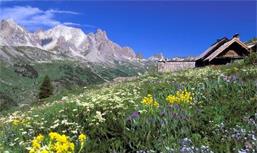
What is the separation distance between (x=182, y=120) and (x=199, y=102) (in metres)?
1.57

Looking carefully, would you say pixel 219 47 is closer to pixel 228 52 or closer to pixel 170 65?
pixel 228 52

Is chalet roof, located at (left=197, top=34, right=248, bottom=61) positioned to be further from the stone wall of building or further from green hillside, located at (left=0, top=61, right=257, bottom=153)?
green hillside, located at (left=0, top=61, right=257, bottom=153)

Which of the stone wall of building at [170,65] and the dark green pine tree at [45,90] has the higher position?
the stone wall of building at [170,65]

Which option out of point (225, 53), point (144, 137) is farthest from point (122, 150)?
point (225, 53)

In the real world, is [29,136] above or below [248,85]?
below

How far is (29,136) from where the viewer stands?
1021cm

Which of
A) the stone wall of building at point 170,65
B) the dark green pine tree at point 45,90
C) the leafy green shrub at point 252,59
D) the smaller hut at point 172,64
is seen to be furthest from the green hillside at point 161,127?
the dark green pine tree at point 45,90

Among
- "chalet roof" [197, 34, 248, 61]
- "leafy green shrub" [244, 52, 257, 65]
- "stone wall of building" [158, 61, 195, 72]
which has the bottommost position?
"leafy green shrub" [244, 52, 257, 65]

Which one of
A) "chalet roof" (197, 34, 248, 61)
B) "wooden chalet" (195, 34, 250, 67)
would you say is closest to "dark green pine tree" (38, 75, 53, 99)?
"chalet roof" (197, 34, 248, 61)

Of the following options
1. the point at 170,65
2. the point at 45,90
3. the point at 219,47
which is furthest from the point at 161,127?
the point at 45,90

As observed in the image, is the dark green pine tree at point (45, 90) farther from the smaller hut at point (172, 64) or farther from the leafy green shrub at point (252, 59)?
the leafy green shrub at point (252, 59)

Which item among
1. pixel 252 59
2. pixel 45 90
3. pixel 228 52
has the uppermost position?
pixel 228 52

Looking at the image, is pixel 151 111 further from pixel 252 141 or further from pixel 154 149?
pixel 252 141

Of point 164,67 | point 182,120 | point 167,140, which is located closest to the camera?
point 167,140
